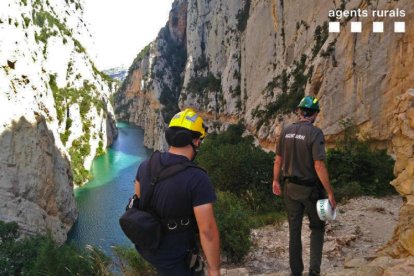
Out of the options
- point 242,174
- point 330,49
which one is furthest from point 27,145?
point 330,49

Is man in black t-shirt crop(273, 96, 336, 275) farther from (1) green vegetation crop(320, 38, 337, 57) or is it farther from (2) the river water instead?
(1) green vegetation crop(320, 38, 337, 57)

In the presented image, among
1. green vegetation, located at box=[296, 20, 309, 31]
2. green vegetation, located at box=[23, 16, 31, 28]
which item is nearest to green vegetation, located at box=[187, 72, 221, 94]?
green vegetation, located at box=[296, 20, 309, 31]

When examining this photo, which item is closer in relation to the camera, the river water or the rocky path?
the rocky path

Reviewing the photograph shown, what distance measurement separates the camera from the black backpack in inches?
124

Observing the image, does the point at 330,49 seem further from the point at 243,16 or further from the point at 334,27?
the point at 243,16

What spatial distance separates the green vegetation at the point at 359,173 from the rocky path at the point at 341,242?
5.13ft

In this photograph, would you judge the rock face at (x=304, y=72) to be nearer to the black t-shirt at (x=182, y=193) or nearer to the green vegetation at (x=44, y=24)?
the black t-shirt at (x=182, y=193)

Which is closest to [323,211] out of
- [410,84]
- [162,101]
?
[410,84]

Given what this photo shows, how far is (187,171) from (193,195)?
21 centimetres

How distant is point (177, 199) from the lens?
3.07 metres

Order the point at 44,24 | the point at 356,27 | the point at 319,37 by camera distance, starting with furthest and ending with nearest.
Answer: the point at 44,24, the point at 319,37, the point at 356,27

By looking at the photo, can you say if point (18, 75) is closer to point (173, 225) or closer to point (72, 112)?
point (72, 112)

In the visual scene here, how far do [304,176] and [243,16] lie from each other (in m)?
49.0

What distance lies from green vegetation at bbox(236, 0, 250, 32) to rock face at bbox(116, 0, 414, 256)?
17cm
